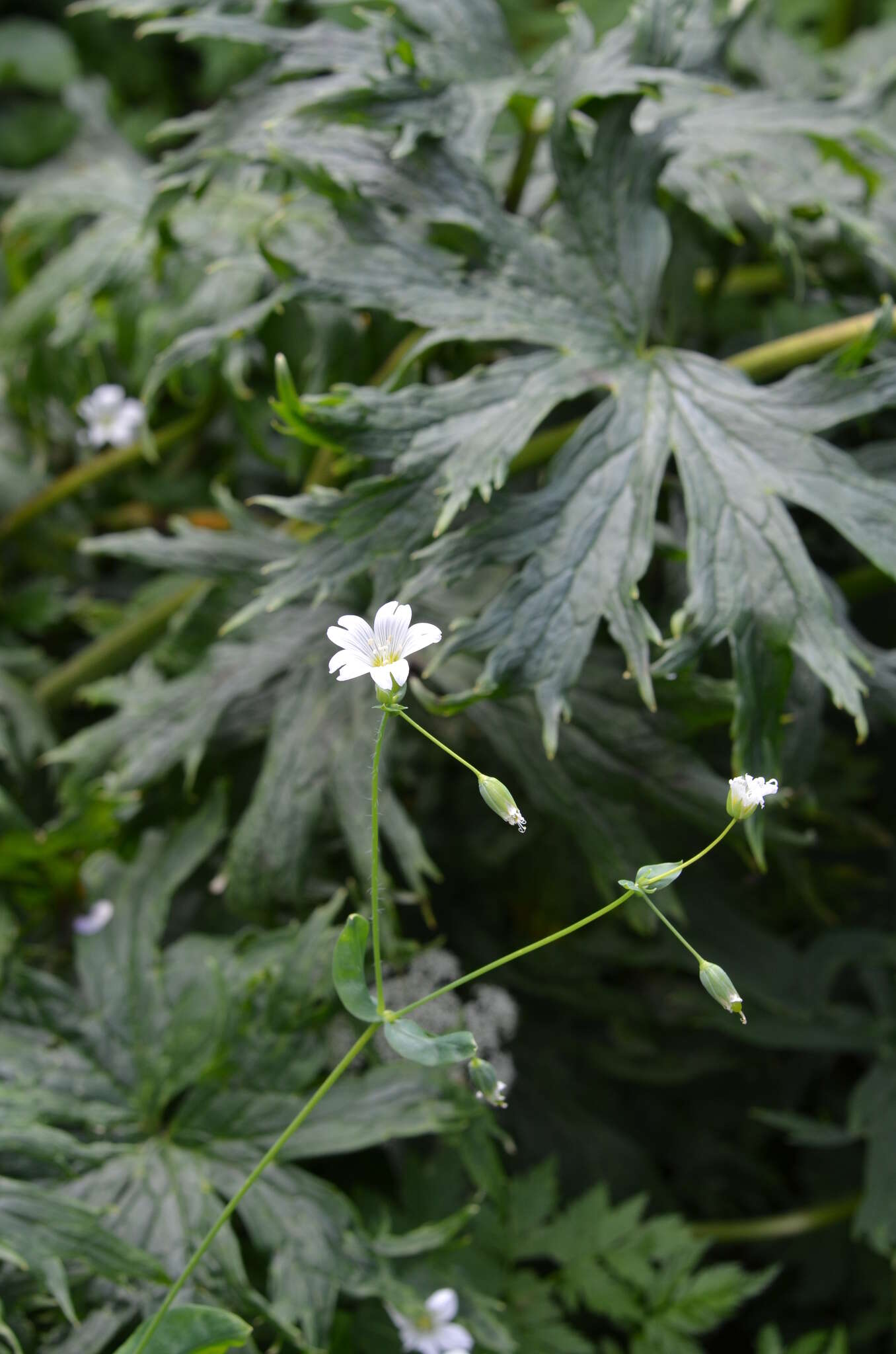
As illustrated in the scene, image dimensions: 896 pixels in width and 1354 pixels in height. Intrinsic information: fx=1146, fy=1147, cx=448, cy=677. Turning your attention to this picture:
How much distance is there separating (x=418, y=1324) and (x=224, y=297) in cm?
104

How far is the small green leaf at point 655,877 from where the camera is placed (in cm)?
64

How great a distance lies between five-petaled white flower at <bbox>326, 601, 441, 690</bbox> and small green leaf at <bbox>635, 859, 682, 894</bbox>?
0.58ft

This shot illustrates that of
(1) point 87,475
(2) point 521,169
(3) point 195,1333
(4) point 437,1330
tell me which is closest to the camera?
(3) point 195,1333

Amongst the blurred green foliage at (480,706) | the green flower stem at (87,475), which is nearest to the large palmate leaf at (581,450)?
the blurred green foliage at (480,706)

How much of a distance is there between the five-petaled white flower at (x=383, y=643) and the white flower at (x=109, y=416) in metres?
1.05

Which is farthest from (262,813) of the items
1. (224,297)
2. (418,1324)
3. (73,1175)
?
(224,297)

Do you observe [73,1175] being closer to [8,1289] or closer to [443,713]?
[8,1289]

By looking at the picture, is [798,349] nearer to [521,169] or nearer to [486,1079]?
[521,169]

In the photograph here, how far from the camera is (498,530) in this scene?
0.99 meters

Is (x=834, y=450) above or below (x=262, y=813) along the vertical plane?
above

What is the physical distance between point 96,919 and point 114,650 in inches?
15.1

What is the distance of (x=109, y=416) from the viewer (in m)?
1.65

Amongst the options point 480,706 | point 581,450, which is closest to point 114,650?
point 480,706

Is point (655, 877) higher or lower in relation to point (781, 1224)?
higher
